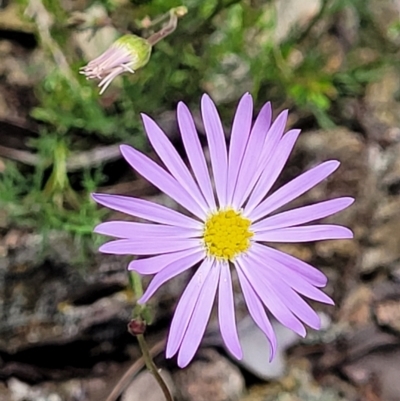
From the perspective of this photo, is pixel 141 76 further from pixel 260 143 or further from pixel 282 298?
pixel 282 298

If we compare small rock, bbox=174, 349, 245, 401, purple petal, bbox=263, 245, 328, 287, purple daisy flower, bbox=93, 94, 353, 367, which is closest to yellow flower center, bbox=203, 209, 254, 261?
purple daisy flower, bbox=93, 94, 353, 367

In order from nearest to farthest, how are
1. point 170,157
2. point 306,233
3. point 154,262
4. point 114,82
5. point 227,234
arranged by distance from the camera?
point 154,262
point 170,157
point 306,233
point 227,234
point 114,82

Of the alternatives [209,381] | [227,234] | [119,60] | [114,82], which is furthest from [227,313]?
[114,82]

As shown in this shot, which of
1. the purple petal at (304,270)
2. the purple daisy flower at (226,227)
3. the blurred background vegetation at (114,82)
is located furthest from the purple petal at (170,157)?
the blurred background vegetation at (114,82)

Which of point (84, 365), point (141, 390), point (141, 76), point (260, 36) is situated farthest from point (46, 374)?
point (260, 36)

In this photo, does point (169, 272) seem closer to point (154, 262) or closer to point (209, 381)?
point (154, 262)

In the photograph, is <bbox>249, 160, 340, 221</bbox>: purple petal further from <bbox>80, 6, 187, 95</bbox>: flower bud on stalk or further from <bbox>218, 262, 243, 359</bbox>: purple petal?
<bbox>80, 6, 187, 95</bbox>: flower bud on stalk

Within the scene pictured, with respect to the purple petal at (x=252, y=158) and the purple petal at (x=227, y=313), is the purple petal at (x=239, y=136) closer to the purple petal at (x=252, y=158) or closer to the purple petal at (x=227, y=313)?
the purple petal at (x=252, y=158)
